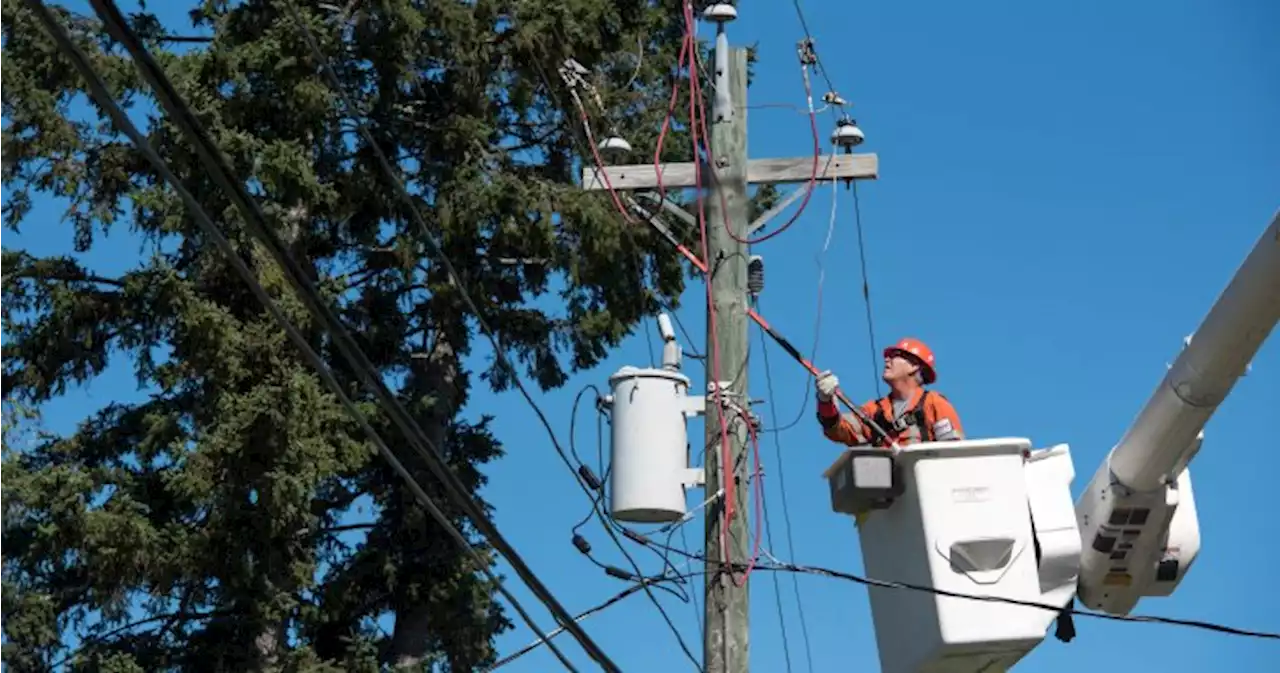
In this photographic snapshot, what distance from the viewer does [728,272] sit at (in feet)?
39.8

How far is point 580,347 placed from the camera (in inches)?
830

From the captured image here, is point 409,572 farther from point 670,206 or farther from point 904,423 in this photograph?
point 904,423

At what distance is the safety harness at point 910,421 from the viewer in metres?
10.9

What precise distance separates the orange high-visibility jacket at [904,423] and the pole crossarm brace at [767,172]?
1955 millimetres

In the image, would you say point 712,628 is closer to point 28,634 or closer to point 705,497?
point 705,497

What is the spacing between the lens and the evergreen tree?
18094mm

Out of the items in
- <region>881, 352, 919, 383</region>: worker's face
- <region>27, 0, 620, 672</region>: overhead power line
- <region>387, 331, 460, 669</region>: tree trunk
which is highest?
<region>387, 331, 460, 669</region>: tree trunk

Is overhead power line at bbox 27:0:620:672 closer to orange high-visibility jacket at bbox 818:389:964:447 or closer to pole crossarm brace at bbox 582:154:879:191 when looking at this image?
orange high-visibility jacket at bbox 818:389:964:447

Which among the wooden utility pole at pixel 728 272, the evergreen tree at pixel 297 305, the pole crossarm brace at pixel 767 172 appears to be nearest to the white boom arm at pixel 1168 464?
the wooden utility pole at pixel 728 272

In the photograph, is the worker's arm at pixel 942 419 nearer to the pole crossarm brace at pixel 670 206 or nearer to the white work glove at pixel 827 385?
the white work glove at pixel 827 385

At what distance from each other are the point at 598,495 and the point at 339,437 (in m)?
7.20

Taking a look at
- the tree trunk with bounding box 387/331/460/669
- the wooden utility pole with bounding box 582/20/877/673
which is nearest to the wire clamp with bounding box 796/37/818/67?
the wooden utility pole with bounding box 582/20/877/673

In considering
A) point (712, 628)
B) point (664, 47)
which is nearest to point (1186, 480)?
point (712, 628)

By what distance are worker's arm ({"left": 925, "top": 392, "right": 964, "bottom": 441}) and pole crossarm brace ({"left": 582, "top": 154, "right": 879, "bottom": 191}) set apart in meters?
2.12
